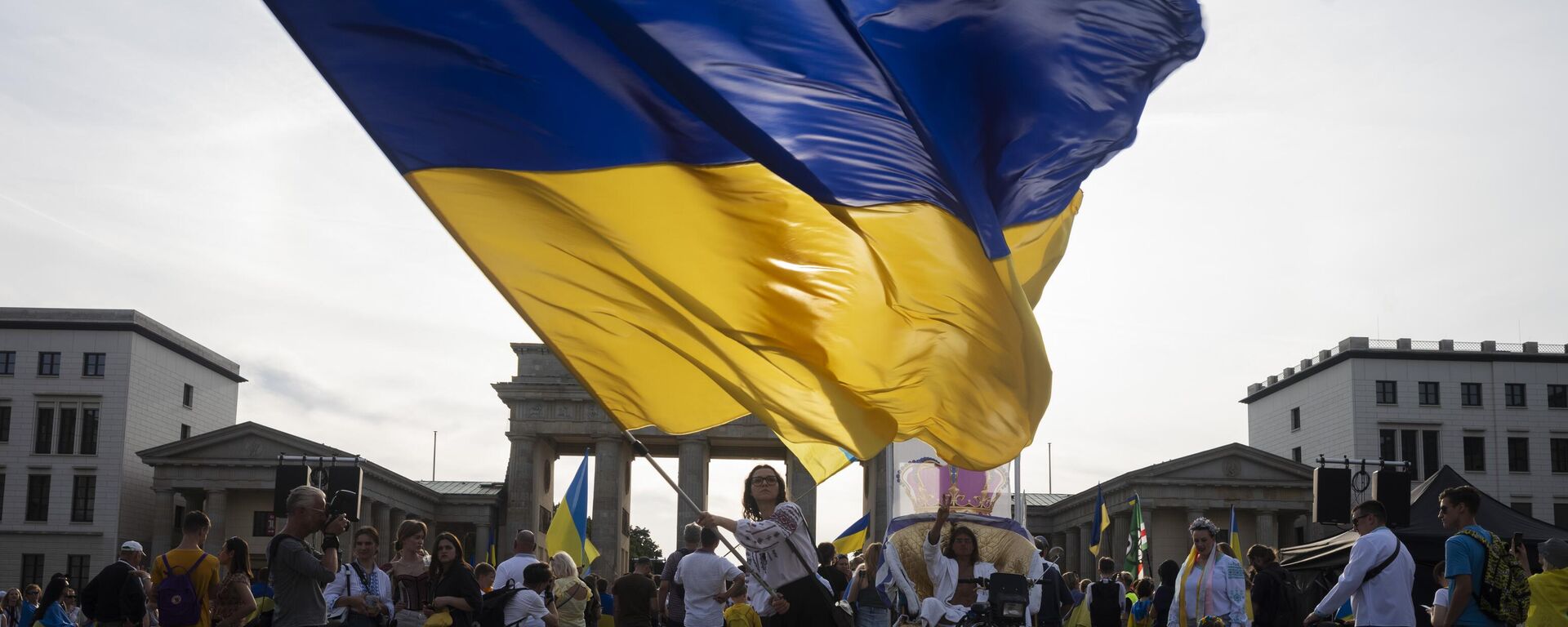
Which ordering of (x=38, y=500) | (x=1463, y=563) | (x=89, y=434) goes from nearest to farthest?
(x=1463, y=563), (x=38, y=500), (x=89, y=434)

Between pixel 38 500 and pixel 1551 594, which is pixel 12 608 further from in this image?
pixel 38 500

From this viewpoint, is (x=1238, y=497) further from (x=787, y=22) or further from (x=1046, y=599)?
(x=787, y=22)

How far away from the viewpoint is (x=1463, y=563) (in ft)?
32.6

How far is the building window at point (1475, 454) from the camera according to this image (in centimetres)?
8069

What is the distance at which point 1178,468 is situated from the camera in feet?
249

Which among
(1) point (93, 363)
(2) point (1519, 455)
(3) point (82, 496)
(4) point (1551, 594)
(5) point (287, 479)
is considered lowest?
(4) point (1551, 594)

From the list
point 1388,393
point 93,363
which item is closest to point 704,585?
point 93,363

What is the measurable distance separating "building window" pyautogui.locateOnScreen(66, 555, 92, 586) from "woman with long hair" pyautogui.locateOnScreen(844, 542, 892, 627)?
69.4 metres

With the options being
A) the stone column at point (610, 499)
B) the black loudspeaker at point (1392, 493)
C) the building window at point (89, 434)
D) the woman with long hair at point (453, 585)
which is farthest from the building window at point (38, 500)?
the woman with long hair at point (453, 585)

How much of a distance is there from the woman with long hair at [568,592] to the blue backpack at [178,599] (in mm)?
3839

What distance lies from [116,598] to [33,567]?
71.1 meters

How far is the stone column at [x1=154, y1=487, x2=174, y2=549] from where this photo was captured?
76000 millimetres

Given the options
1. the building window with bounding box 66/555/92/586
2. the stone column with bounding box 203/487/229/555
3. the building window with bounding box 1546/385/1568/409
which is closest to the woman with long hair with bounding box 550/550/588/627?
the stone column with bounding box 203/487/229/555

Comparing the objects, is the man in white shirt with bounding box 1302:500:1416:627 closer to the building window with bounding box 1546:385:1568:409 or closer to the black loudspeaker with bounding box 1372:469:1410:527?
the black loudspeaker with bounding box 1372:469:1410:527
